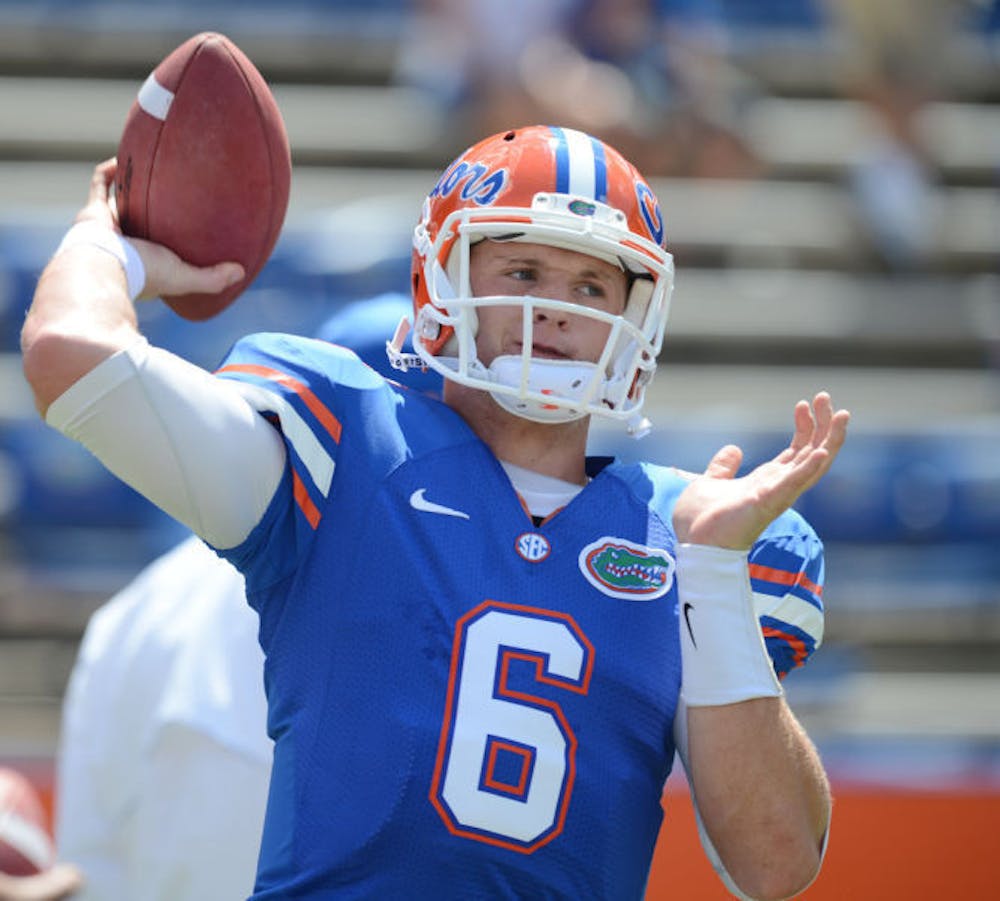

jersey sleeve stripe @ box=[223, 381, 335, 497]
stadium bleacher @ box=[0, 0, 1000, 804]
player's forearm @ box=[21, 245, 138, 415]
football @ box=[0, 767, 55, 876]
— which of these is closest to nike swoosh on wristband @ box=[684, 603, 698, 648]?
jersey sleeve stripe @ box=[223, 381, 335, 497]

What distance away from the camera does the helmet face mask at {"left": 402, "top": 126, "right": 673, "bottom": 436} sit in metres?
1.83

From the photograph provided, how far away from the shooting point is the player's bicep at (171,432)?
1.64 m

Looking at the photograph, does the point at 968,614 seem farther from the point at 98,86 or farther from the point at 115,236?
the point at 115,236

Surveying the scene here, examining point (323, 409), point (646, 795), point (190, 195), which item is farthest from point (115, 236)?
point (646, 795)

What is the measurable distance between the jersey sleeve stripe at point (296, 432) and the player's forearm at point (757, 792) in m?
0.44

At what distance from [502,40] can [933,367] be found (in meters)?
1.98

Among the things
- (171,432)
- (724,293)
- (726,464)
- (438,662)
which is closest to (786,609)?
(726,464)

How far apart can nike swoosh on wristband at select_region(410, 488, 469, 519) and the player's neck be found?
0.15m

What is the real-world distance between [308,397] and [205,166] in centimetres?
45

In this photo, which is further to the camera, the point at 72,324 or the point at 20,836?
the point at 20,836

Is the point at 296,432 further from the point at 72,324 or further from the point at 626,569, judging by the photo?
the point at 626,569

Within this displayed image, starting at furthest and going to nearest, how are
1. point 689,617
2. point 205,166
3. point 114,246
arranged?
point 205,166
point 114,246
point 689,617

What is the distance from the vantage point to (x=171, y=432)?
5.38 feet

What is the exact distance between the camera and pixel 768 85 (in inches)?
263
